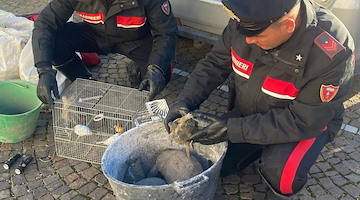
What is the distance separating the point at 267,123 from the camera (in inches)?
103

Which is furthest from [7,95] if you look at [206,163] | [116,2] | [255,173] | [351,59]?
[351,59]

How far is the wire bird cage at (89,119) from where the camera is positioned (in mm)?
3418

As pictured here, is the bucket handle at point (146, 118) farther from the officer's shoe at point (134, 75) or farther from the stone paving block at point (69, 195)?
the officer's shoe at point (134, 75)

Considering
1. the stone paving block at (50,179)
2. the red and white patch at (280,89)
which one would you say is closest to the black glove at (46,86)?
the stone paving block at (50,179)

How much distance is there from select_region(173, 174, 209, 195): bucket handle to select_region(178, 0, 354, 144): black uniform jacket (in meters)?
0.38

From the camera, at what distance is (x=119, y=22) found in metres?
3.84

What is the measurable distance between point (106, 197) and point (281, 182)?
1348 mm

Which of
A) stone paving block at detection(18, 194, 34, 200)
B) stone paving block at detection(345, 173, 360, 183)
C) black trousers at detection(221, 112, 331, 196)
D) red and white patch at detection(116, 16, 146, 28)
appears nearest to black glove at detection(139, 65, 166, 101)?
red and white patch at detection(116, 16, 146, 28)

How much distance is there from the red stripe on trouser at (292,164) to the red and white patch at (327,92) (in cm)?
42

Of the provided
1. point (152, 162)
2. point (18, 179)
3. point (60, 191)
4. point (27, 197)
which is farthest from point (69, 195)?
point (152, 162)

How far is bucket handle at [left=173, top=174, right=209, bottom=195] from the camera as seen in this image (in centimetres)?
234

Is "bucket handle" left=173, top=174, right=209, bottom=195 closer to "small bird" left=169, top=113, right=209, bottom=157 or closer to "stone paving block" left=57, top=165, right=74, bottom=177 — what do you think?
"small bird" left=169, top=113, right=209, bottom=157

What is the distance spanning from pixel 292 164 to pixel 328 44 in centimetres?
82

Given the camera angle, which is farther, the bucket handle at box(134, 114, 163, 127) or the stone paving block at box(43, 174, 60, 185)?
the stone paving block at box(43, 174, 60, 185)
